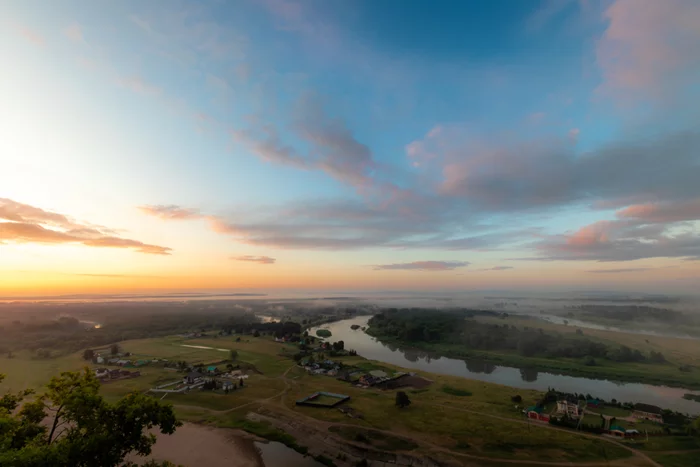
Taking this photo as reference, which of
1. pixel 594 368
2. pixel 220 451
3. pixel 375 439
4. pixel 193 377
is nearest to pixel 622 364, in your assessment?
pixel 594 368

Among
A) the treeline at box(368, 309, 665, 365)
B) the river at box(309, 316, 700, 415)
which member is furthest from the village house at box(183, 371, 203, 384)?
the treeline at box(368, 309, 665, 365)

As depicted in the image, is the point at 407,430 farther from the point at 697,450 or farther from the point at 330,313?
the point at 330,313

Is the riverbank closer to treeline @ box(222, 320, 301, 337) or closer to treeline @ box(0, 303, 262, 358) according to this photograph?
treeline @ box(222, 320, 301, 337)

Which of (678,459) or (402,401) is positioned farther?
(402,401)

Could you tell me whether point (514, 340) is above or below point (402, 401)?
below

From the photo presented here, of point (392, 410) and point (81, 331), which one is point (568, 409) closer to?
point (392, 410)
